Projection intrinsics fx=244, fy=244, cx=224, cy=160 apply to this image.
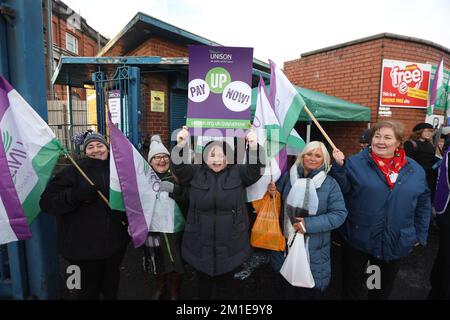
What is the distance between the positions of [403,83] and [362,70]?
1005mm

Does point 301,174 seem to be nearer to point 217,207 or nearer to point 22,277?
point 217,207

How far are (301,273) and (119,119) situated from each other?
3.84m

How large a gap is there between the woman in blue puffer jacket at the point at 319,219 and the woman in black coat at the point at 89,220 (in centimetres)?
149

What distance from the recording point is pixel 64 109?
8734 millimetres

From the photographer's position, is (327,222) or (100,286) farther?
(100,286)

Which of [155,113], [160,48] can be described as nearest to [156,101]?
[155,113]

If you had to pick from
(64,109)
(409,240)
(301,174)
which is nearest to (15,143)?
(301,174)

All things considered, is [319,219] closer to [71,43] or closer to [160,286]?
[160,286]

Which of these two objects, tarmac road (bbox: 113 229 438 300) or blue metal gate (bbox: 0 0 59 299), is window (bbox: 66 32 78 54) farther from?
tarmac road (bbox: 113 229 438 300)

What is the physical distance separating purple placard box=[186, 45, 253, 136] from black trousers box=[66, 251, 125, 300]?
1.37m

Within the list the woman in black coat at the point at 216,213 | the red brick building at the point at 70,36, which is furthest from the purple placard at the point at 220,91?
the red brick building at the point at 70,36

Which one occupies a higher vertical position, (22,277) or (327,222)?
(327,222)

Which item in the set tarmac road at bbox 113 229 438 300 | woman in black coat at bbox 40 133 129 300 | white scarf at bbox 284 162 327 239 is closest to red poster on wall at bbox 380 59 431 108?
tarmac road at bbox 113 229 438 300
